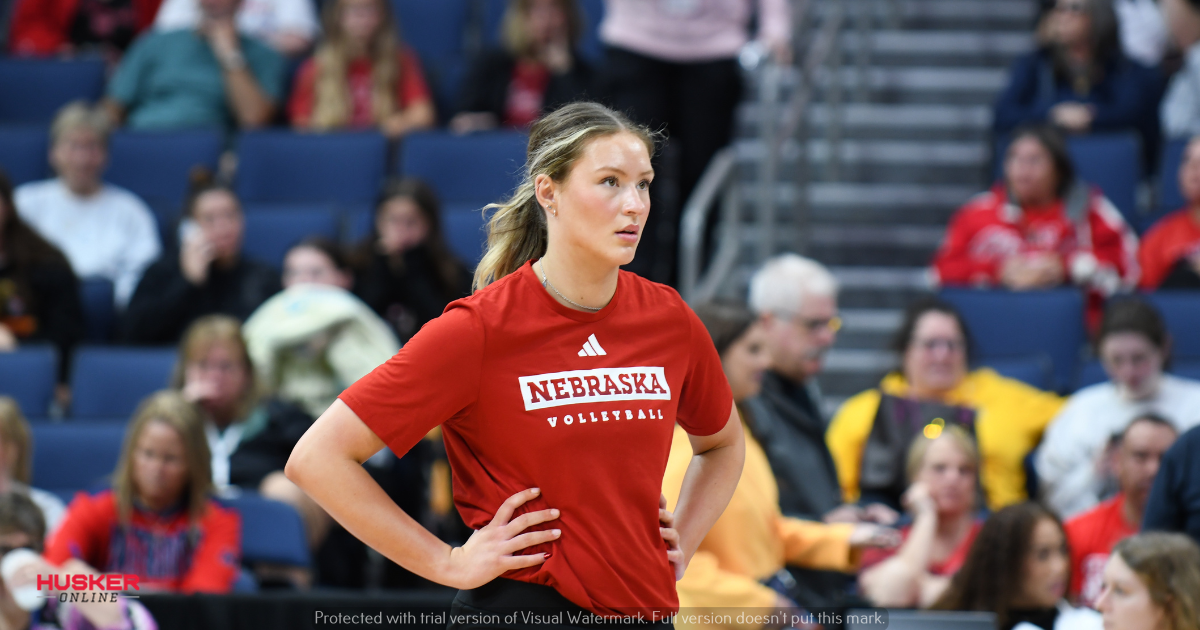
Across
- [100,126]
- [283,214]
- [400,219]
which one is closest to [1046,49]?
[400,219]

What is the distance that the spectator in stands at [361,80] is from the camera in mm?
6793

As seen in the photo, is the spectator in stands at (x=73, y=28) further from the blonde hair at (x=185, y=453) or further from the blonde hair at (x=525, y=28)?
the blonde hair at (x=185, y=453)

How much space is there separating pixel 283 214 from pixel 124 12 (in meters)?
2.35

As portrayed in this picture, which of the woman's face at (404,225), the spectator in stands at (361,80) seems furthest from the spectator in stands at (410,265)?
the spectator in stands at (361,80)

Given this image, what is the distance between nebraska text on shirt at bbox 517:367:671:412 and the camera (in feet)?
6.74

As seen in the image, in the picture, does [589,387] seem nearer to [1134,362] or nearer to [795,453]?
[795,453]

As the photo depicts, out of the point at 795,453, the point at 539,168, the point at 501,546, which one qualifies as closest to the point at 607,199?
the point at 539,168

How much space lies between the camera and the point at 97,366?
5.49 metres

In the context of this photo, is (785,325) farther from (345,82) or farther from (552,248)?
(345,82)

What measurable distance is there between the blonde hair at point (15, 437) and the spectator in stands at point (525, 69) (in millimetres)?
2887

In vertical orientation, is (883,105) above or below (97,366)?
above

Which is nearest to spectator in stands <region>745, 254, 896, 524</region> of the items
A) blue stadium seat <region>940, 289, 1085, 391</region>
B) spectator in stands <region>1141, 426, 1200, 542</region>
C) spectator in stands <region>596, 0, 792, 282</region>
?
spectator in stands <region>1141, 426, 1200, 542</region>

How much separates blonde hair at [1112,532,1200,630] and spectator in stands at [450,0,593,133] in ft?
13.1

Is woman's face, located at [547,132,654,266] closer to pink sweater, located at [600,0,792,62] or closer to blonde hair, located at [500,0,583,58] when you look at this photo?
pink sweater, located at [600,0,792,62]
